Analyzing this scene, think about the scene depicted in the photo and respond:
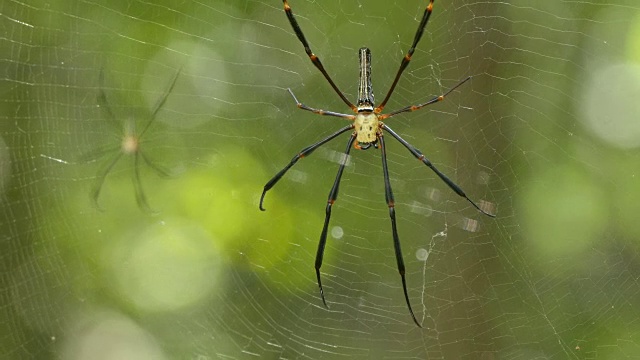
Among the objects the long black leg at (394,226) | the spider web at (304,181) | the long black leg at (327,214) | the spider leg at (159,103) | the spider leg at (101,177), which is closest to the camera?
the long black leg at (394,226)

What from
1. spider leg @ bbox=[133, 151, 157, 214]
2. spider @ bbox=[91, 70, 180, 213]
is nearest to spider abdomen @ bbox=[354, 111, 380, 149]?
spider @ bbox=[91, 70, 180, 213]

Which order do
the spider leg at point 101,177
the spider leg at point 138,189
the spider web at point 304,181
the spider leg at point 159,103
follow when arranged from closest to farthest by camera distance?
the spider web at point 304,181, the spider leg at point 159,103, the spider leg at point 101,177, the spider leg at point 138,189

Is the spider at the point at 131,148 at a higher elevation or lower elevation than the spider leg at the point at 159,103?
lower

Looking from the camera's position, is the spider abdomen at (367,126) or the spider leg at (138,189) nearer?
the spider abdomen at (367,126)

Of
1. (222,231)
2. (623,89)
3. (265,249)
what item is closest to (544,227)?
(623,89)

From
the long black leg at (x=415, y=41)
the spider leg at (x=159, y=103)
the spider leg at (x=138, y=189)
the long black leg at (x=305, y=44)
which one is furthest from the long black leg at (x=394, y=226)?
the spider leg at (x=138, y=189)

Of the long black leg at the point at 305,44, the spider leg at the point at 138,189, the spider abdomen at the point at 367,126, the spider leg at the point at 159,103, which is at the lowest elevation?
the spider leg at the point at 138,189

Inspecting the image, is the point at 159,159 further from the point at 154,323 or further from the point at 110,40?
the point at 154,323

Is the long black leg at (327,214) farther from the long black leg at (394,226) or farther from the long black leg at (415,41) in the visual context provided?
the long black leg at (415,41)

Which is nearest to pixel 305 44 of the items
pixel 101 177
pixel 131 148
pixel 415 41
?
pixel 415 41
